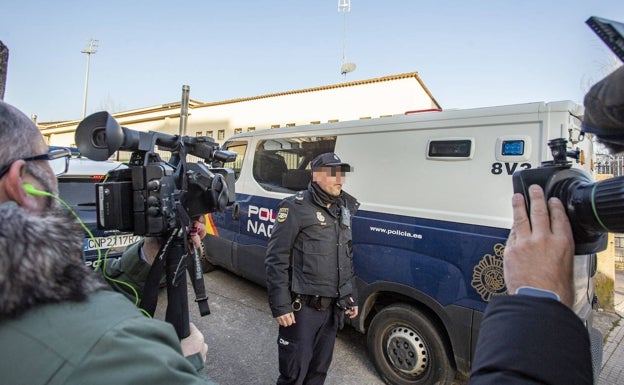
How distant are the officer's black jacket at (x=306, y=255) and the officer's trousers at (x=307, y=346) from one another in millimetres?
149

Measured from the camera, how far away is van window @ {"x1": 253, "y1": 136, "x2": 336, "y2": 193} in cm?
357

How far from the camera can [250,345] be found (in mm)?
3434

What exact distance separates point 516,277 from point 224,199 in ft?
3.94

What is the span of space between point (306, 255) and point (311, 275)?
0.44 feet

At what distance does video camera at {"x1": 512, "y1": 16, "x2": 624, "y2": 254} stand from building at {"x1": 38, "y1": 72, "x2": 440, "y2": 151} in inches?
508

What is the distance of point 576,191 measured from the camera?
711 mm

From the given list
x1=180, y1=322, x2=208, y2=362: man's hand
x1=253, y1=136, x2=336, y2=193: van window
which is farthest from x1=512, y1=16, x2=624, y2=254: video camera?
x1=253, y1=136, x2=336, y2=193: van window

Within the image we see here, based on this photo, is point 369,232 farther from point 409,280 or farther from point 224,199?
point 224,199

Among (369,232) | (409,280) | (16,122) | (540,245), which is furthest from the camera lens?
(369,232)

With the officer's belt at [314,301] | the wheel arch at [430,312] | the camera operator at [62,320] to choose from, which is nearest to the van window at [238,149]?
the wheel arch at [430,312]

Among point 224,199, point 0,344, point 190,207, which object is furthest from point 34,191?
→ point 224,199

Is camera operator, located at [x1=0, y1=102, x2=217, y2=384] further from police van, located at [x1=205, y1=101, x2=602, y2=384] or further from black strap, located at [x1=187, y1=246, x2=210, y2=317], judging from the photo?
police van, located at [x1=205, y1=101, x2=602, y2=384]

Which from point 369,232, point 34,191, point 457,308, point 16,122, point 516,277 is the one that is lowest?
point 457,308

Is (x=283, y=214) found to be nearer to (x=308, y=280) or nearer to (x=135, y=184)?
(x=308, y=280)
